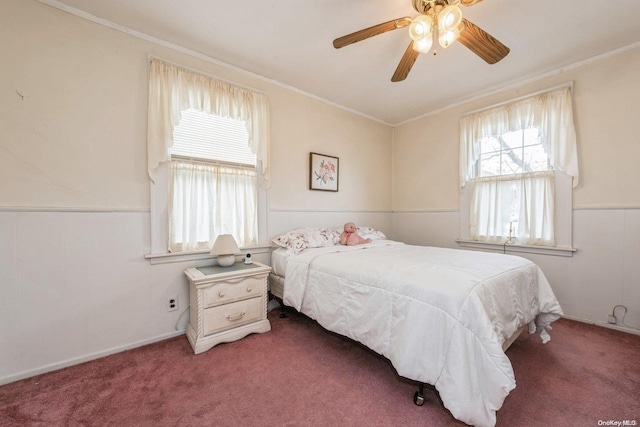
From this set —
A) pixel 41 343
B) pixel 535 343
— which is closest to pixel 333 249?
pixel 535 343

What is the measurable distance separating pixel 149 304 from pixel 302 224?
175 centimetres

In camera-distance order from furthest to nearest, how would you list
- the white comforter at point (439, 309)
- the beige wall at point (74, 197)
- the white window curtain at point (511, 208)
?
the white window curtain at point (511, 208) → the beige wall at point (74, 197) → the white comforter at point (439, 309)

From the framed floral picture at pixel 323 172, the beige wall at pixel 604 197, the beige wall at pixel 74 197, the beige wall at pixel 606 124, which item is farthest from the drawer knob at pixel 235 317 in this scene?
the beige wall at pixel 606 124

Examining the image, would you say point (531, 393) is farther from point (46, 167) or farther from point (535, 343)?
point (46, 167)

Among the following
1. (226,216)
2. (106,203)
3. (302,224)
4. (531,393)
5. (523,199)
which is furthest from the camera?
(302,224)

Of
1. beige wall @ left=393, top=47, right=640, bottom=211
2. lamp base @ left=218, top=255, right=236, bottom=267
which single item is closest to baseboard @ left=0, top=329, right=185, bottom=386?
lamp base @ left=218, top=255, right=236, bottom=267

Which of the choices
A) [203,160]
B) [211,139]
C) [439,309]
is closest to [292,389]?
[439,309]

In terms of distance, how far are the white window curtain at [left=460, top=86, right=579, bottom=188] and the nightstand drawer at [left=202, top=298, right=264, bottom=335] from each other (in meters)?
3.12

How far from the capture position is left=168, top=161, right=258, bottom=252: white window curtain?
2314 millimetres

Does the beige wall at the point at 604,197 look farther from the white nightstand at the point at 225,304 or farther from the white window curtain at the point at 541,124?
the white nightstand at the point at 225,304

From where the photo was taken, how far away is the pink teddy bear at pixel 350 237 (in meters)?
2.95

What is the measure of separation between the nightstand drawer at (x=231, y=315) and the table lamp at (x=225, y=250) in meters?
0.39

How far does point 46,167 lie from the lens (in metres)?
1.80

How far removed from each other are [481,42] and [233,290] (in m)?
2.61
